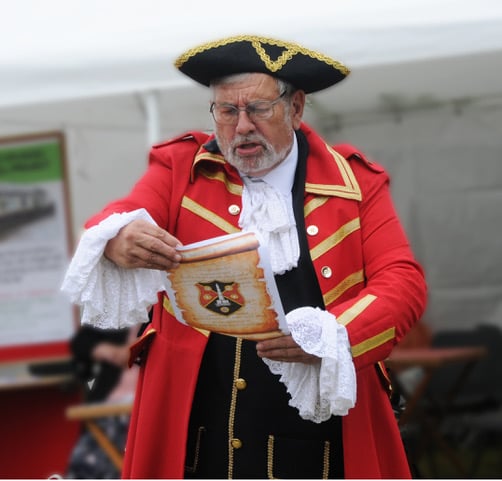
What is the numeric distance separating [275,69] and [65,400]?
13.3ft

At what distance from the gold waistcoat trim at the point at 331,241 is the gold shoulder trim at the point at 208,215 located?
0.18 metres

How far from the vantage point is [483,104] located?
5688 mm

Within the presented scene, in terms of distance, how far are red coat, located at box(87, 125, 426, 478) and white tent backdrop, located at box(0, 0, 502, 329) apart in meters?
0.89

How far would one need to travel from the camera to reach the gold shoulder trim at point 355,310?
84.6 inches

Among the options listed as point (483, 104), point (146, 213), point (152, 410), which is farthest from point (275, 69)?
point (483, 104)

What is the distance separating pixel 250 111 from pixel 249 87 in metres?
0.06

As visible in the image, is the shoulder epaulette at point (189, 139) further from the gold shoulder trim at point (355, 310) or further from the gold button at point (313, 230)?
the gold shoulder trim at point (355, 310)

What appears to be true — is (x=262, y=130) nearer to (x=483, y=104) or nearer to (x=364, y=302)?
(x=364, y=302)

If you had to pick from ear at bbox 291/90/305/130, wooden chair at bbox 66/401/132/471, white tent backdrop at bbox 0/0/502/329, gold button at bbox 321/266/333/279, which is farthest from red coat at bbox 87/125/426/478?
wooden chair at bbox 66/401/132/471

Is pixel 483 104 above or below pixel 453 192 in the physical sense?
above

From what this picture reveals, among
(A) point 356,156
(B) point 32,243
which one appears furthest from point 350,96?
(A) point 356,156

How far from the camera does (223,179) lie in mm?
2445

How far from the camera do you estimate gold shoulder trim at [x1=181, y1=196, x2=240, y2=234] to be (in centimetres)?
239

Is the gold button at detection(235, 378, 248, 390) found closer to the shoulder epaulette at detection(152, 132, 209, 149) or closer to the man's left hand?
the man's left hand
